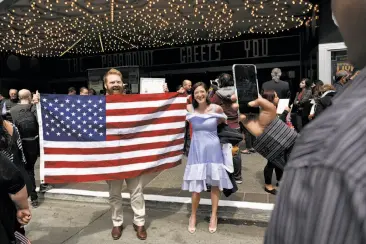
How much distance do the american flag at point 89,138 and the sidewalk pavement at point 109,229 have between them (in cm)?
72

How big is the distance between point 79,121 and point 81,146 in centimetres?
31

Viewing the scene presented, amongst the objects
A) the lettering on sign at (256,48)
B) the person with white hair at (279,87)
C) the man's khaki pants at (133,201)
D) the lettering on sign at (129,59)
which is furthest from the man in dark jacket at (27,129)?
the lettering on sign at (129,59)

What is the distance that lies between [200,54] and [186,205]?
13.6 metres

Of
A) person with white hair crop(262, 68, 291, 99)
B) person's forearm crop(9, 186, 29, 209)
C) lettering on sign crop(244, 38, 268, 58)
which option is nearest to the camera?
person's forearm crop(9, 186, 29, 209)

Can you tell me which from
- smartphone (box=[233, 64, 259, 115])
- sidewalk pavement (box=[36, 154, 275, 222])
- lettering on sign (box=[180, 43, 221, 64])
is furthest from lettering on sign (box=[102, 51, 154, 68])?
smartphone (box=[233, 64, 259, 115])

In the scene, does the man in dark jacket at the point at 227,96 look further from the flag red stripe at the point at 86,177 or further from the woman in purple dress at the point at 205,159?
the flag red stripe at the point at 86,177

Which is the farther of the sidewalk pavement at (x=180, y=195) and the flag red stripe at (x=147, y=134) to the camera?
the sidewalk pavement at (x=180, y=195)

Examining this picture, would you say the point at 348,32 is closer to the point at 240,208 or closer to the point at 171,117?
the point at 171,117

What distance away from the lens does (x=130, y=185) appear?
3930 mm

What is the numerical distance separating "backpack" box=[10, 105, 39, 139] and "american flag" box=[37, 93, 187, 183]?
3.81ft

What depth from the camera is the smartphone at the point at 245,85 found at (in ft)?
9.27

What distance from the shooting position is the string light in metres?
9.70

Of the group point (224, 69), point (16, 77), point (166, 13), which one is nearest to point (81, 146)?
point (166, 13)

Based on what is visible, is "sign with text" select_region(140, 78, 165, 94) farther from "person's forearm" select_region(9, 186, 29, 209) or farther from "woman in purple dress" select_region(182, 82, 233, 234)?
"person's forearm" select_region(9, 186, 29, 209)
